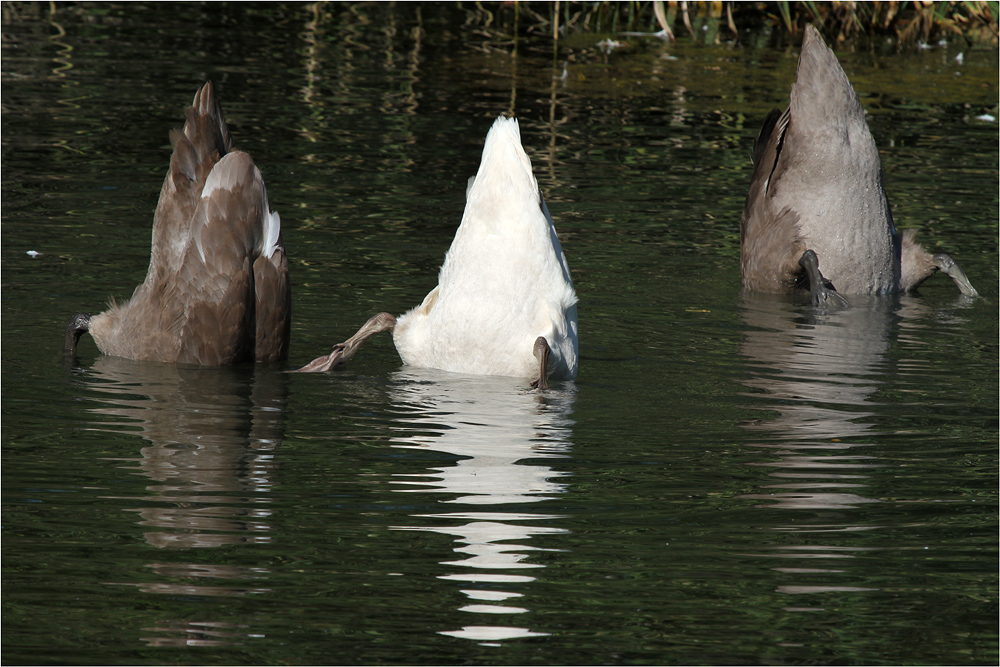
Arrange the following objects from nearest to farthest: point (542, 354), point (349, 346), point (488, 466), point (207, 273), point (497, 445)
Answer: point (488, 466) → point (497, 445) → point (542, 354) → point (207, 273) → point (349, 346)

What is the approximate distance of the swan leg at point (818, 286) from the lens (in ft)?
25.6

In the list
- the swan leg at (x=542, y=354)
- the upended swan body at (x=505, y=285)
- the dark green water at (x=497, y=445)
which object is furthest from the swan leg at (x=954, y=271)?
the swan leg at (x=542, y=354)

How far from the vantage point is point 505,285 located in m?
5.73

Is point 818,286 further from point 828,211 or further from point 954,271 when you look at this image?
point 954,271

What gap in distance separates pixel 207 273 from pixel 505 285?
140cm

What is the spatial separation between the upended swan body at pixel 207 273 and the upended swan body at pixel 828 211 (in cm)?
328

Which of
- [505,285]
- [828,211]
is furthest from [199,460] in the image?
[828,211]

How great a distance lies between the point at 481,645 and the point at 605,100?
969 centimetres

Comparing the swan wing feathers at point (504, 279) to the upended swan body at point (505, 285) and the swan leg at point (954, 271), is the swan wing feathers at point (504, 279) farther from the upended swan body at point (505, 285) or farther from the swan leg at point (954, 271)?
the swan leg at point (954, 271)

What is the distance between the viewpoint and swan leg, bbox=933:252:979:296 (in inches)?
313

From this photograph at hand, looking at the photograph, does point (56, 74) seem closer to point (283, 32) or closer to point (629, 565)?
point (283, 32)

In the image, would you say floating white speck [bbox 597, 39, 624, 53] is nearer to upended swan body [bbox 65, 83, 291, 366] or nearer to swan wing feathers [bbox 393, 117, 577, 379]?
upended swan body [bbox 65, 83, 291, 366]

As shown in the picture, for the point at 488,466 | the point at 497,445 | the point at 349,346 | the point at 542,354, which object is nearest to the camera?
the point at 488,466

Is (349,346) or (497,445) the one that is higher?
(349,346)
